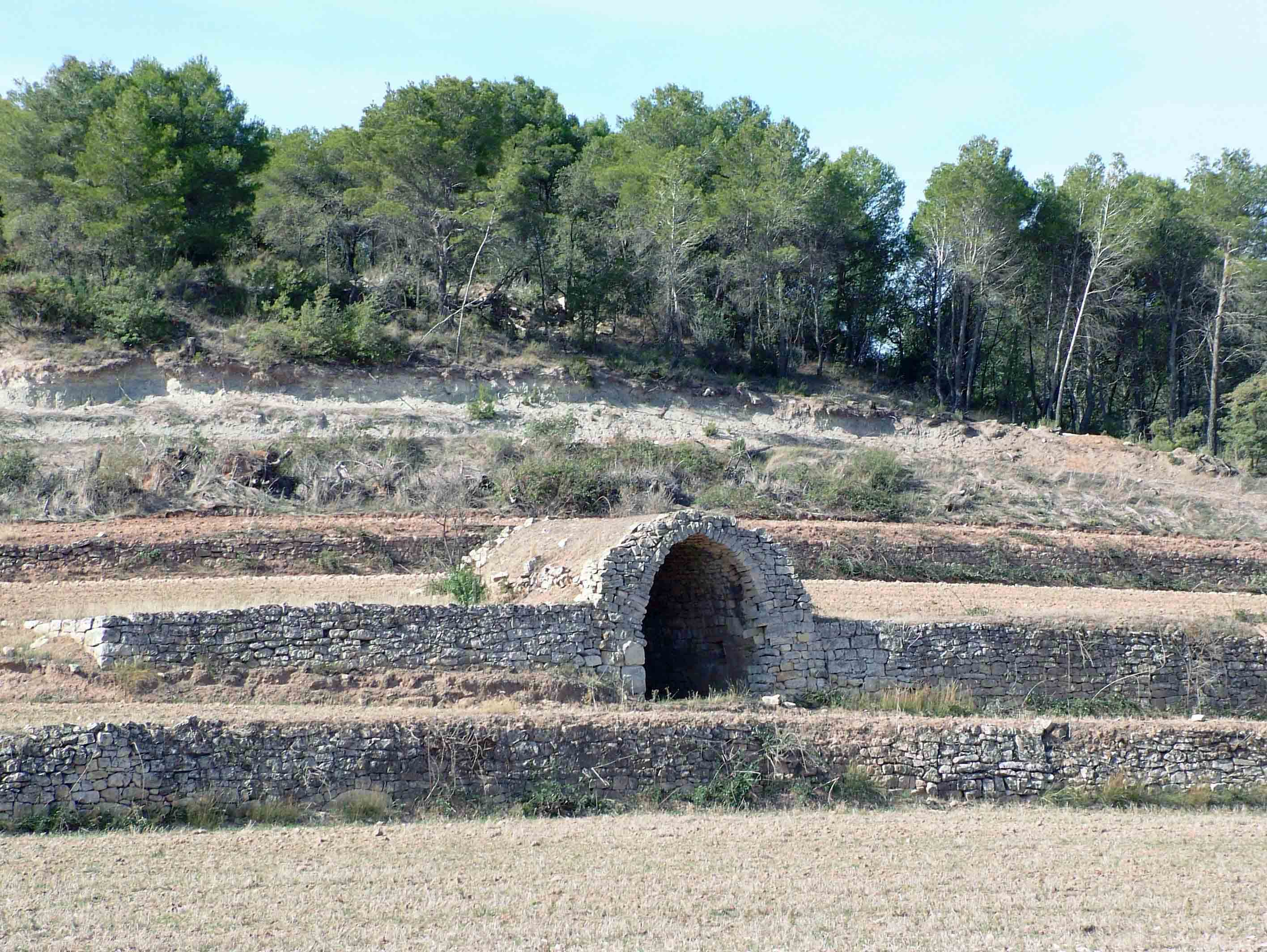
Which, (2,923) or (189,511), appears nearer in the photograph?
(2,923)

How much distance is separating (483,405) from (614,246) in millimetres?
9926

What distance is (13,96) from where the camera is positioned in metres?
44.2

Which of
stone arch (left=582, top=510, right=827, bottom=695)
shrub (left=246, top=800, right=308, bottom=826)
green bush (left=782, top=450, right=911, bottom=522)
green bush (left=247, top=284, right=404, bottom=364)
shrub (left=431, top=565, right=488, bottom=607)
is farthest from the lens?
green bush (left=247, top=284, right=404, bottom=364)

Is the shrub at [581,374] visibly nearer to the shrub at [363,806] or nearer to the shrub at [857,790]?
the shrub at [857,790]

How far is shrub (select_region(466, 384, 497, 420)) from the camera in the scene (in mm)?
37438

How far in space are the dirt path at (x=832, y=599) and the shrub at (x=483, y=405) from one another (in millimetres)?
13382

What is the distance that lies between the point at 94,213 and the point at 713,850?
35.6 meters

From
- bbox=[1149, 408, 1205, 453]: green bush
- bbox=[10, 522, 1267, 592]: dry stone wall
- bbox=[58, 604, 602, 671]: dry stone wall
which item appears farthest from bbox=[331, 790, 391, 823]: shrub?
bbox=[1149, 408, 1205, 453]: green bush

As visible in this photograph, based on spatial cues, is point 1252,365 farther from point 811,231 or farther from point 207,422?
point 207,422

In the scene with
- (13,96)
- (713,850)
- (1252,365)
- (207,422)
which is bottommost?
(713,850)

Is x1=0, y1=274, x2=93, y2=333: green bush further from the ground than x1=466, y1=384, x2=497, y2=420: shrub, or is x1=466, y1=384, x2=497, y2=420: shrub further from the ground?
x1=0, y1=274, x2=93, y2=333: green bush

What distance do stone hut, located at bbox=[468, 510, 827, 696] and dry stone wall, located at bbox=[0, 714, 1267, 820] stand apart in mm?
2475

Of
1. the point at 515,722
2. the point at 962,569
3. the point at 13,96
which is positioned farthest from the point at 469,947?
the point at 13,96

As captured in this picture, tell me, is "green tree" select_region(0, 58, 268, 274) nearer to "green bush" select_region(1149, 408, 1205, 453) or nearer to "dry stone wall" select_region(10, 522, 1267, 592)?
"dry stone wall" select_region(10, 522, 1267, 592)
